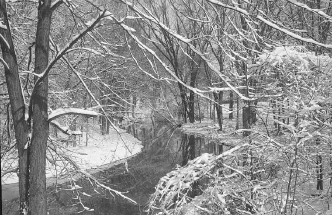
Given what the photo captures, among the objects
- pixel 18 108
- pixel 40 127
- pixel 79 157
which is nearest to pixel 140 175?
pixel 79 157

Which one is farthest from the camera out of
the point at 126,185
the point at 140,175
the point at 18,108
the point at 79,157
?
the point at 140,175

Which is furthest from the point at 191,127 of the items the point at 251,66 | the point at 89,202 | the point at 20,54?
the point at 251,66

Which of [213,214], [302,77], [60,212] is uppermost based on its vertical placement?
[302,77]

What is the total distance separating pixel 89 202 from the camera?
35.2ft

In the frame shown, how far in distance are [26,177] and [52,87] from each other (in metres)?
5.97

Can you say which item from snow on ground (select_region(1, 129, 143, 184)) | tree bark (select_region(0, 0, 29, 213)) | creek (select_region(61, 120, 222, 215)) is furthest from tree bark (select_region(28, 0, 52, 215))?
creek (select_region(61, 120, 222, 215))

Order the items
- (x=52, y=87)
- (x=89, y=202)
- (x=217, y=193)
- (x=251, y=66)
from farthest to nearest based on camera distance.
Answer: (x=89, y=202), (x=52, y=87), (x=251, y=66), (x=217, y=193)

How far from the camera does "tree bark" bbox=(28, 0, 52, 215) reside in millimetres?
3916

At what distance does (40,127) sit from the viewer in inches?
157

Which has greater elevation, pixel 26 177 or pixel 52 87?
pixel 52 87

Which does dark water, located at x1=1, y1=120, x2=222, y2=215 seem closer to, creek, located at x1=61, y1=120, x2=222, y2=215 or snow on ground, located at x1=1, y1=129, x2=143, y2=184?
creek, located at x1=61, y1=120, x2=222, y2=215

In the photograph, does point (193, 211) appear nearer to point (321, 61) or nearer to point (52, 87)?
point (321, 61)

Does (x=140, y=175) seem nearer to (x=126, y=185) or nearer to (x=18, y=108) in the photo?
(x=126, y=185)

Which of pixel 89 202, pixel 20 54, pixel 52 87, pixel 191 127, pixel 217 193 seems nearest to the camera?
pixel 217 193
